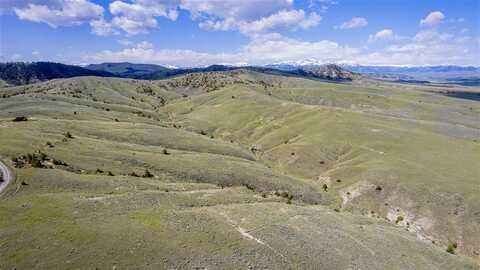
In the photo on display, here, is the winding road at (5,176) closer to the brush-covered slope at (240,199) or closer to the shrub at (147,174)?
the brush-covered slope at (240,199)

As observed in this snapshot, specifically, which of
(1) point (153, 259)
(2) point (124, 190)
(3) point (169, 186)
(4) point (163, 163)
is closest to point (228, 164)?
(4) point (163, 163)

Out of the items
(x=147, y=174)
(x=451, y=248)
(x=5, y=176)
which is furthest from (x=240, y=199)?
(x=5, y=176)

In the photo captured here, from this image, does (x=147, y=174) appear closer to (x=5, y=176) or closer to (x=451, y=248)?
(x=5, y=176)

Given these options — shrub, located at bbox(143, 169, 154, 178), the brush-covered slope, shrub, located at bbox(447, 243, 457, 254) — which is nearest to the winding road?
the brush-covered slope

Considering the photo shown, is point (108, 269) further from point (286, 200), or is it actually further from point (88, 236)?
point (286, 200)

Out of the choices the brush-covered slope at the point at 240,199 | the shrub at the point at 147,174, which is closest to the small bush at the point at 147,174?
the shrub at the point at 147,174

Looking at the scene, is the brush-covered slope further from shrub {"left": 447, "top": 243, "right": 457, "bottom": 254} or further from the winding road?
shrub {"left": 447, "top": 243, "right": 457, "bottom": 254}
